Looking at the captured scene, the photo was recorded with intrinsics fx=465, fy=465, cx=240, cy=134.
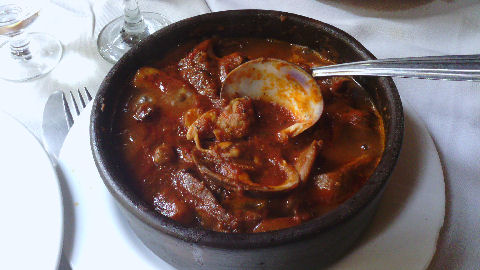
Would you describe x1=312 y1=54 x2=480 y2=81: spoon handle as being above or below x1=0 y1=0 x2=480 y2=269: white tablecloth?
above

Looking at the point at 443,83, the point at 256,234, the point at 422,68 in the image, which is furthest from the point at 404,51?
the point at 256,234

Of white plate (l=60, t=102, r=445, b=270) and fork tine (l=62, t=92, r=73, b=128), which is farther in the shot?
fork tine (l=62, t=92, r=73, b=128)

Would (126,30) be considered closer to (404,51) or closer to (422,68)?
(404,51)

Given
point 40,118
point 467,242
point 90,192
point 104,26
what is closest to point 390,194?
point 467,242

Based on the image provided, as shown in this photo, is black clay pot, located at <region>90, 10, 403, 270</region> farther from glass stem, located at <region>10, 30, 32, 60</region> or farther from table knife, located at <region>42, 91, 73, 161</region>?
glass stem, located at <region>10, 30, 32, 60</region>

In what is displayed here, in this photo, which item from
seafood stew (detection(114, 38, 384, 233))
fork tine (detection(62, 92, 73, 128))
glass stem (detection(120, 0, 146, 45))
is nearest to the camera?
seafood stew (detection(114, 38, 384, 233))

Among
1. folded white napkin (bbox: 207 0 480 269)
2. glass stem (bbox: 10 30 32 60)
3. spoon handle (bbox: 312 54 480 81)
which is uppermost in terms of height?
spoon handle (bbox: 312 54 480 81)

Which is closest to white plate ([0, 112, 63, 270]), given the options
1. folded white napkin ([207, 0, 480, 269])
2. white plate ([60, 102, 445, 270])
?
white plate ([60, 102, 445, 270])

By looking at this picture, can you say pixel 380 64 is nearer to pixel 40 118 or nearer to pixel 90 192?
pixel 90 192
